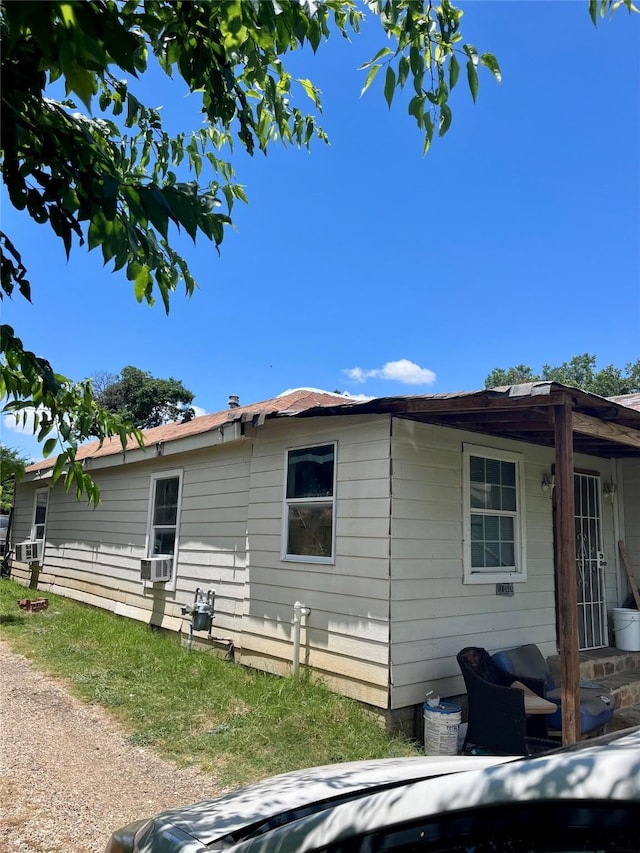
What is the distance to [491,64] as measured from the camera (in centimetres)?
187

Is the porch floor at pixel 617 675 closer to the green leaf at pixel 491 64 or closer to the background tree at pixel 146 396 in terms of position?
the green leaf at pixel 491 64

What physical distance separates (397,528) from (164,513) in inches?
203

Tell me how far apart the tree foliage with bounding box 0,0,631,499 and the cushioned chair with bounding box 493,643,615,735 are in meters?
4.72

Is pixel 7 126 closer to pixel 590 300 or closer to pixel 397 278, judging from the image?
pixel 397 278

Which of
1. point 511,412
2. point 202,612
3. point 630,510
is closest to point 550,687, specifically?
point 511,412

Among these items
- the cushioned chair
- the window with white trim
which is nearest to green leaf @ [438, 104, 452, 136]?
the cushioned chair

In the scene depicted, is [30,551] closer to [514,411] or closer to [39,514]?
[39,514]

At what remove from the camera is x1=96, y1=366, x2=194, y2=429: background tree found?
108 ft

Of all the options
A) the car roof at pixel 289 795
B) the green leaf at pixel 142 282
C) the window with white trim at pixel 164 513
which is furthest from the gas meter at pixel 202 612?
the green leaf at pixel 142 282

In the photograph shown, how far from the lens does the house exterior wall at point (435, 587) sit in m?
5.24

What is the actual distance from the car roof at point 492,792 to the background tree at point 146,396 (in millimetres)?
32730

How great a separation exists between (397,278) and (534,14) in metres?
13.0

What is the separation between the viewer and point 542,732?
5234 mm

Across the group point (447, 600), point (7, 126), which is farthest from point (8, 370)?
point (447, 600)
